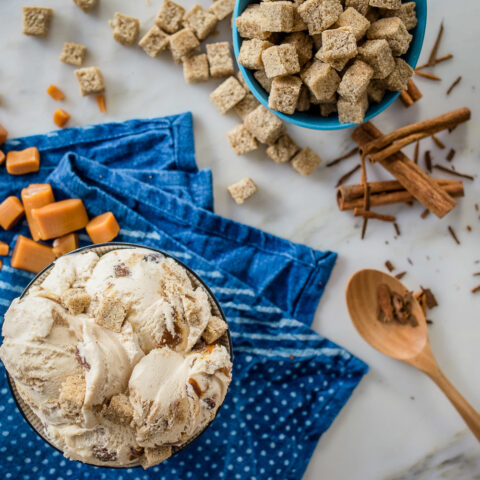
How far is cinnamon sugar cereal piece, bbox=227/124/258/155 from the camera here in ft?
7.57

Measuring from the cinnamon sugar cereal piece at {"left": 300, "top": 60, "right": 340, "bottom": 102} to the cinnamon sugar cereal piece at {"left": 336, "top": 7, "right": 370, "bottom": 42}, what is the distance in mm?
157

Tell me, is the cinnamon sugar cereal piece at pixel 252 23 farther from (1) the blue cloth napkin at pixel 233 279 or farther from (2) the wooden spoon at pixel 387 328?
(2) the wooden spoon at pixel 387 328

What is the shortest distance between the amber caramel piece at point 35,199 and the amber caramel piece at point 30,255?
48mm

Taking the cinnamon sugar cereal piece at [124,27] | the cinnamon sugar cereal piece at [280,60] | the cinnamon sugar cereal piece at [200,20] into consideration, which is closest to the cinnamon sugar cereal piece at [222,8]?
the cinnamon sugar cereal piece at [200,20]

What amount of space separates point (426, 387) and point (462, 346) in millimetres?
268

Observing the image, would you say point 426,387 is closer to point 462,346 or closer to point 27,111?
point 462,346

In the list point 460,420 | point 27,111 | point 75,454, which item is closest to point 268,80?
point 27,111

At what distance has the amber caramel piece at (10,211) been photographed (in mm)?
2238

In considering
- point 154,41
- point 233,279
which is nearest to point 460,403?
point 233,279

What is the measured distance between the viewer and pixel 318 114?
84.4 inches

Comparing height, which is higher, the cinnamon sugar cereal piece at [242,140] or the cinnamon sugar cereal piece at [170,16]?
the cinnamon sugar cereal piece at [170,16]

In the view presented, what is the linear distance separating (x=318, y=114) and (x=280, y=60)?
13.7 inches

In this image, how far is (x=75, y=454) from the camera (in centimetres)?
178

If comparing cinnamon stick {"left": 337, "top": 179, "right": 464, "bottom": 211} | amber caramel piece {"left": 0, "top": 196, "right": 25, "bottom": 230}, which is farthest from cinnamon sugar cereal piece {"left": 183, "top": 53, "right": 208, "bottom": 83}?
amber caramel piece {"left": 0, "top": 196, "right": 25, "bottom": 230}
